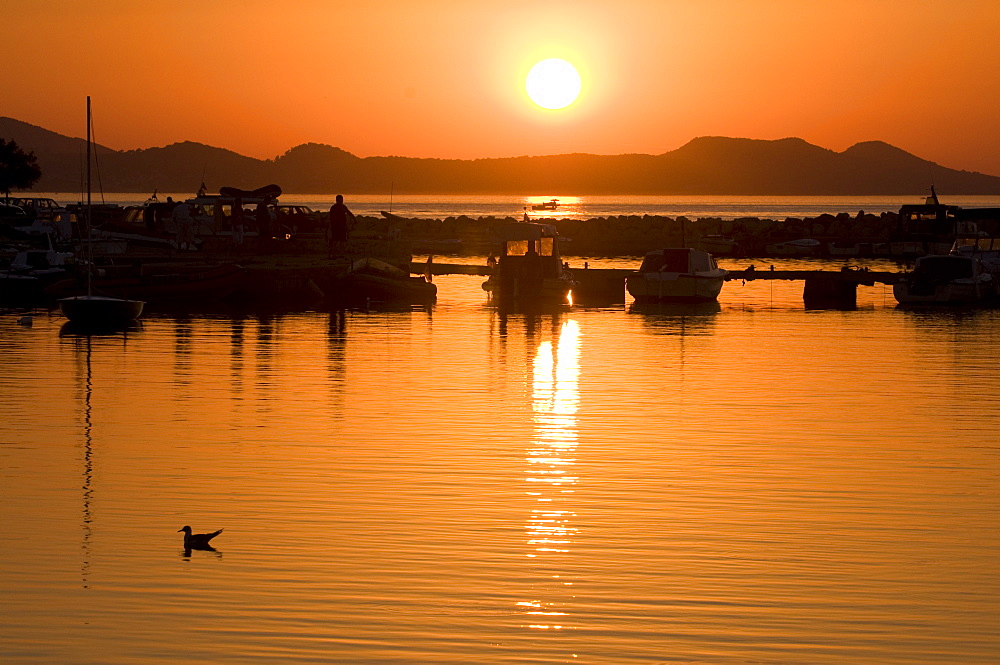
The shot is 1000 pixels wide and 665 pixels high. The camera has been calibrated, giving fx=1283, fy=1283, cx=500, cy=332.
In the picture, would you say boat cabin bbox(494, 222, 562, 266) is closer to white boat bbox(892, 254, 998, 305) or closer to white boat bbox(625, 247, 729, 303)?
white boat bbox(625, 247, 729, 303)

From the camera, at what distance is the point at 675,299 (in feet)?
160

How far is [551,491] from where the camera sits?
1538 cm

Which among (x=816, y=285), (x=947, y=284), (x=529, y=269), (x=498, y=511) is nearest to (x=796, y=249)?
(x=816, y=285)

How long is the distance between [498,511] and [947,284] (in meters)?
39.9

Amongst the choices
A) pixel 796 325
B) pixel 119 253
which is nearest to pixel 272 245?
pixel 119 253

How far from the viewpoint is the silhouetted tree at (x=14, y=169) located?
10488 cm

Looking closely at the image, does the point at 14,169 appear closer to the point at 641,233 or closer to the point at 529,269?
the point at 641,233

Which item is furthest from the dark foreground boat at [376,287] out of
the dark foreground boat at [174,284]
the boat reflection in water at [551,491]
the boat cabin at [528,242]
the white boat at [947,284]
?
the boat reflection in water at [551,491]

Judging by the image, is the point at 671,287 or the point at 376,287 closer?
the point at 376,287

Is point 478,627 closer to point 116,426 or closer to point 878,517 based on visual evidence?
point 878,517

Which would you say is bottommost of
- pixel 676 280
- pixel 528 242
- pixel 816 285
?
pixel 816 285

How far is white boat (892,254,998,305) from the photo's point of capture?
49.8 metres

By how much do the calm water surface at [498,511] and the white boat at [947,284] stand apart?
2090 centimetres

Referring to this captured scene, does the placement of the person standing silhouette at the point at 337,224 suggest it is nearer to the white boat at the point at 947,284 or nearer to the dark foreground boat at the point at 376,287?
the dark foreground boat at the point at 376,287
